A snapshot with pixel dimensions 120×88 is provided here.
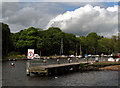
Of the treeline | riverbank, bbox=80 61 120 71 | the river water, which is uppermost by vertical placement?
the treeline

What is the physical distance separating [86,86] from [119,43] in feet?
246

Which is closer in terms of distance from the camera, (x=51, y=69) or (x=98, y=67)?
(x=51, y=69)

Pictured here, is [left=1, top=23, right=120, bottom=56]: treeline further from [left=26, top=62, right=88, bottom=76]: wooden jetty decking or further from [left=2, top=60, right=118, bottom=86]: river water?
[left=2, top=60, right=118, bottom=86]: river water

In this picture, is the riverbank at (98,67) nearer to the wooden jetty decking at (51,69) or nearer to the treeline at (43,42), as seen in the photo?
the wooden jetty decking at (51,69)

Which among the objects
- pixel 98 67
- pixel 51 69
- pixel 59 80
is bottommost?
pixel 59 80

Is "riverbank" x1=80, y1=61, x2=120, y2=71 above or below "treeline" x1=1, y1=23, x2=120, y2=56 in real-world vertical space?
below

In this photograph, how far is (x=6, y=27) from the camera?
98.2 meters

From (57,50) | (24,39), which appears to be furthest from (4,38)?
(57,50)

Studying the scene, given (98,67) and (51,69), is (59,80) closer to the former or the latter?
(51,69)

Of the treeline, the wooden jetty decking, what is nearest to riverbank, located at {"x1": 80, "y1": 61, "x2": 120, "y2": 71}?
the wooden jetty decking

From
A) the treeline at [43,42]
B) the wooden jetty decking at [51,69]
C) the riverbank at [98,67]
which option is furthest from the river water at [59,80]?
the treeline at [43,42]

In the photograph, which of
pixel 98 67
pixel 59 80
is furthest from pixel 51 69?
pixel 98 67

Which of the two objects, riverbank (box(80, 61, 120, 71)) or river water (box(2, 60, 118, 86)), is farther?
riverbank (box(80, 61, 120, 71))

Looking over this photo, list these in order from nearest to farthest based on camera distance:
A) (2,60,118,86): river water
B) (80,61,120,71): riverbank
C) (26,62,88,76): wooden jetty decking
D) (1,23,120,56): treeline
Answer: (2,60,118,86): river water → (26,62,88,76): wooden jetty decking → (80,61,120,71): riverbank → (1,23,120,56): treeline
